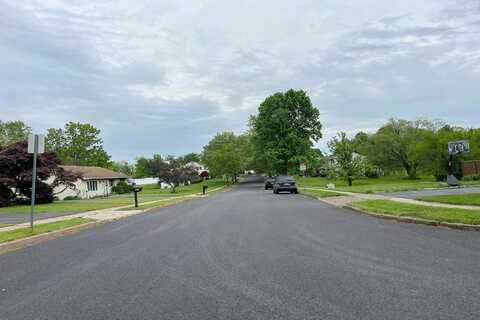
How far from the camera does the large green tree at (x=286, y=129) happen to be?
56.2 meters

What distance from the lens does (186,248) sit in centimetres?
859

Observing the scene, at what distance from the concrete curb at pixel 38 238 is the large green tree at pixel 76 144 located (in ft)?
241

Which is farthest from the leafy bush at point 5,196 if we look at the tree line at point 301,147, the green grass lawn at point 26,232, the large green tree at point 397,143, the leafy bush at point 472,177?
the large green tree at point 397,143

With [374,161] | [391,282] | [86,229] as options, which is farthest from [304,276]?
[374,161]

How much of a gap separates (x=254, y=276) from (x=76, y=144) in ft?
276

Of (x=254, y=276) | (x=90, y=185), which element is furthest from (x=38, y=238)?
(x=90, y=185)

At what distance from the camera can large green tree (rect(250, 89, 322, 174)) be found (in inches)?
2213

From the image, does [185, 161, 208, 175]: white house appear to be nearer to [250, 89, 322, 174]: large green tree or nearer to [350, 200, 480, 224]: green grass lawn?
[250, 89, 322, 174]: large green tree

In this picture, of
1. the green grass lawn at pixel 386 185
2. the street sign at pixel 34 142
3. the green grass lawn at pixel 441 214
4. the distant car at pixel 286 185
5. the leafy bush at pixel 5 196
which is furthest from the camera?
the distant car at pixel 286 185

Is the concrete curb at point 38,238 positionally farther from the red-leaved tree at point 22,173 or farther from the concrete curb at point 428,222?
the red-leaved tree at point 22,173

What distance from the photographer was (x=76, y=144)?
8194 cm

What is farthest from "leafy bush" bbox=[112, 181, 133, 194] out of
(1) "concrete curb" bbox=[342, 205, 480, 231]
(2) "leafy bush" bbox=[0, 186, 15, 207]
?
(1) "concrete curb" bbox=[342, 205, 480, 231]

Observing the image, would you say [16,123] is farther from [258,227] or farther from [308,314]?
[308,314]

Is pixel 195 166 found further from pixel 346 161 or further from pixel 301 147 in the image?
pixel 346 161
